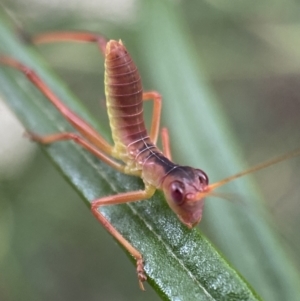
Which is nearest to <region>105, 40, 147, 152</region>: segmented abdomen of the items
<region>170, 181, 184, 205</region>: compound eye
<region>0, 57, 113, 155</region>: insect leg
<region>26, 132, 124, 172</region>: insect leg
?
<region>0, 57, 113, 155</region>: insect leg

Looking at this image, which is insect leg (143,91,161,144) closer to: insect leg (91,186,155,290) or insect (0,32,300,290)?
Answer: insect (0,32,300,290)

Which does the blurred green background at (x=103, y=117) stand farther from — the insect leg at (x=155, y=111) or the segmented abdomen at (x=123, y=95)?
the segmented abdomen at (x=123, y=95)

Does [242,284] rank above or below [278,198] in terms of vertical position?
above

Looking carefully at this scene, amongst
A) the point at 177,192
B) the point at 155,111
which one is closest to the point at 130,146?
the point at 155,111

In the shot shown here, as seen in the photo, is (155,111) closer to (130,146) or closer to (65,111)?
(130,146)

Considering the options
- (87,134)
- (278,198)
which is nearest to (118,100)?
(87,134)

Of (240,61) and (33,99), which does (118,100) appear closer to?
(33,99)
